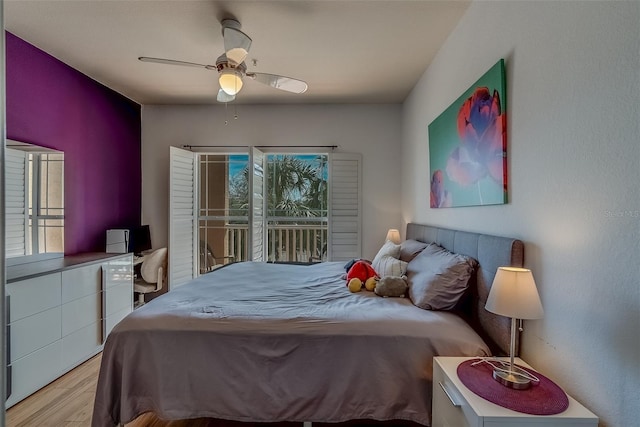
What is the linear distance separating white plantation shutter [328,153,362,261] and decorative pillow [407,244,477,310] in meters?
2.19

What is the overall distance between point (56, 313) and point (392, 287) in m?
2.50

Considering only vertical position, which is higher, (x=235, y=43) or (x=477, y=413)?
(x=235, y=43)

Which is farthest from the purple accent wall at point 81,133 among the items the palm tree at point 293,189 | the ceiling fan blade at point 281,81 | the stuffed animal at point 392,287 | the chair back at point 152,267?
the stuffed animal at point 392,287

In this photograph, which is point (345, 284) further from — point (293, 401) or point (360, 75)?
point (360, 75)

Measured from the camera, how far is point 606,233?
1.02m

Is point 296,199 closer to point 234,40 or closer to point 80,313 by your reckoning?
point 234,40

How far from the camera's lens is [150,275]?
12.1 ft

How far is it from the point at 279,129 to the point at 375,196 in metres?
1.54

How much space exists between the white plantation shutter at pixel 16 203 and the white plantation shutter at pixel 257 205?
203cm

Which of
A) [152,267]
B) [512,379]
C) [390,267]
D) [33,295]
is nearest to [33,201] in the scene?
[33,295]

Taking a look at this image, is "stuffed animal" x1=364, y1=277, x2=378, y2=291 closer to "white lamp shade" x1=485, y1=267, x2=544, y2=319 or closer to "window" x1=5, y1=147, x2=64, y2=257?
"white lamp shade" x1=485, y1=267, x2=544, y2=319

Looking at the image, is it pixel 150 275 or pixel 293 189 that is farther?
pixel 293 189

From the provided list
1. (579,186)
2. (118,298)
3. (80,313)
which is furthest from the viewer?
(118,298)

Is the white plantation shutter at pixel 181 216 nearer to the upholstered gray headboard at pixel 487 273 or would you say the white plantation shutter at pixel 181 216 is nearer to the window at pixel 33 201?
the window at pixel 33 201
